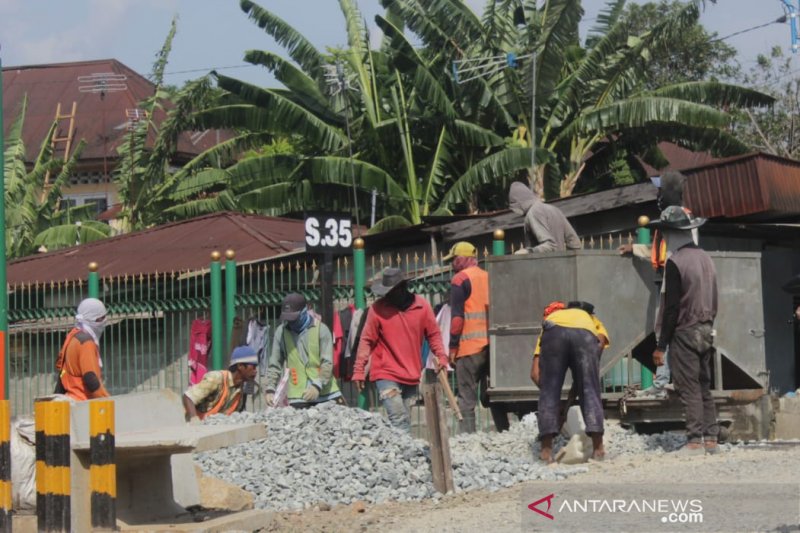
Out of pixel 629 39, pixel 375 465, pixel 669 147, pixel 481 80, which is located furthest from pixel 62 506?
pixel 669 147

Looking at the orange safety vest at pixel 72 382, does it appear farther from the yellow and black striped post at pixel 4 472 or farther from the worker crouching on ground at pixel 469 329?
the worker crouching on ground at pixel 469 329

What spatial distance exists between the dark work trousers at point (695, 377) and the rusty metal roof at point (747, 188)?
5.22 m

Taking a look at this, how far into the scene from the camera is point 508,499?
8.30 m

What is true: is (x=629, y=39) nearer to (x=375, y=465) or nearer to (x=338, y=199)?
(x=338, y=199)

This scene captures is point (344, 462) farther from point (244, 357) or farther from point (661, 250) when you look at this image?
point (661, 250)

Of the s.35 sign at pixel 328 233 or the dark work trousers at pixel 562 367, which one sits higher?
the s.35 sign at pixel 328 233

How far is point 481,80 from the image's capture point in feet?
76.0

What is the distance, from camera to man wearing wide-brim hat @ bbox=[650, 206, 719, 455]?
361 inches

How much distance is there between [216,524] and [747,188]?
8567mm

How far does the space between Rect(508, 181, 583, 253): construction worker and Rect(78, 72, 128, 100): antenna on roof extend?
29340 millimetres

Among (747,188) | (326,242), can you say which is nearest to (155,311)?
(326,242)

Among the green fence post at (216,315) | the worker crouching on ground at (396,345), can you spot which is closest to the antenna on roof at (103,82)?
the green fence post at (216,315)

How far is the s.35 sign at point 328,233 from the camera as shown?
12586mm

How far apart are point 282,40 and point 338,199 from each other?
10.7 ft
